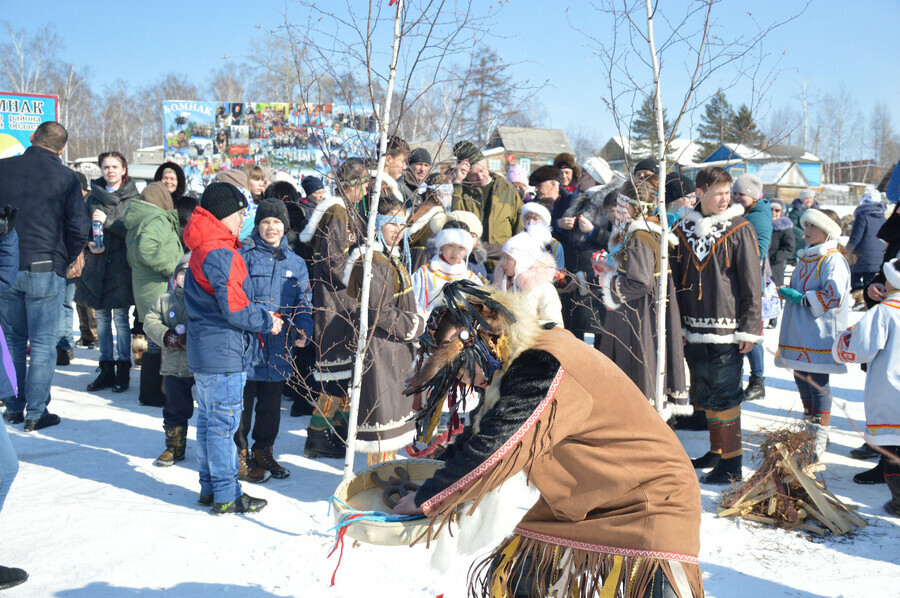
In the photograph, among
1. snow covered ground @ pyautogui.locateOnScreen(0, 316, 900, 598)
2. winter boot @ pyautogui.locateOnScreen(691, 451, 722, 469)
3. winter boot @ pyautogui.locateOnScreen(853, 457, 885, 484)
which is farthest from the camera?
winter boot @ pyautogui.locateOnScreen(691, 451, 722, 469)

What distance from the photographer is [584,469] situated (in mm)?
2143

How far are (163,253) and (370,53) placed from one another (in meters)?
3.48

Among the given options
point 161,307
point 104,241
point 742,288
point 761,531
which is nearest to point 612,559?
point 761,531

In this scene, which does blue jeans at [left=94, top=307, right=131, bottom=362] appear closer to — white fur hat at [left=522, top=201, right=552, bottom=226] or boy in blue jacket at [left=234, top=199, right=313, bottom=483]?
boy in blue jacket at [left=234, top=199, right=313, bottom=483]

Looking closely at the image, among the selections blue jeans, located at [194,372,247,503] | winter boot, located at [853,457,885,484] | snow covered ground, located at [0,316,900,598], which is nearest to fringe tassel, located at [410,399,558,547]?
snow covered ground, located at [0,316,900,598]

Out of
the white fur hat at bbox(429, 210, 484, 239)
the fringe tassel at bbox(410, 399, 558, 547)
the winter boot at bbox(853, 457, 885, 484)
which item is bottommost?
the winter boot at bbox(853, 457, 885, 484)

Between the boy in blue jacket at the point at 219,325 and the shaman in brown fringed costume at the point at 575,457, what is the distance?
204cm

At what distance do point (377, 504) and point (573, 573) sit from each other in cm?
70

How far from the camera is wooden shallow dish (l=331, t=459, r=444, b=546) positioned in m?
2.01

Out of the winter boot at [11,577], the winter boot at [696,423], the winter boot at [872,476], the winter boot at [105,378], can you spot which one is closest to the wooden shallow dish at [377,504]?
the winter boot at [11,577]

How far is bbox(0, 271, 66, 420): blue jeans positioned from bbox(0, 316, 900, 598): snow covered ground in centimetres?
42

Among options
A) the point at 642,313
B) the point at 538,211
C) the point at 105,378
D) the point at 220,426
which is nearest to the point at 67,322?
the point at 105,378

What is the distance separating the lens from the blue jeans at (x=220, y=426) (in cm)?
400

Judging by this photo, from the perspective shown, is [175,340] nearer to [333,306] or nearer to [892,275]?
[333,306]
